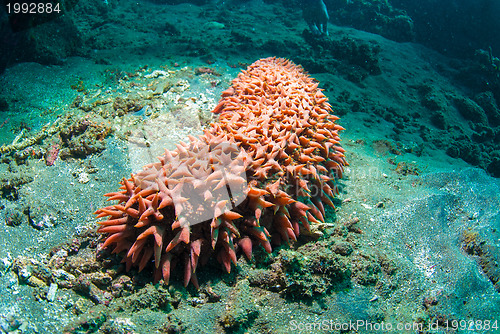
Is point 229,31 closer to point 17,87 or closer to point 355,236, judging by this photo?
point 17,87

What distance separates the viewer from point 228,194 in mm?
2354

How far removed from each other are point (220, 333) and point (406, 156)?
4974 millimetres

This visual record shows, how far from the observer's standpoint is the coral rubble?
7.20 ft

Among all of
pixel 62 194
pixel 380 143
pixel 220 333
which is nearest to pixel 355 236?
pixel 220 333

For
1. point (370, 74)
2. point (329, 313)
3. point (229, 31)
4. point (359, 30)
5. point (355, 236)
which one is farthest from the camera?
point (359, 30)

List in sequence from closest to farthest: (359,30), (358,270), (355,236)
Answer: (358,270), (355,236), (359,30)

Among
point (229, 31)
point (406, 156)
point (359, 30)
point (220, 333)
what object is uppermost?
point (359, 30)

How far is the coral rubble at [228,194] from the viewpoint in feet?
7.20

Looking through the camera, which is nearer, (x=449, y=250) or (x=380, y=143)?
(x=449, y=250)

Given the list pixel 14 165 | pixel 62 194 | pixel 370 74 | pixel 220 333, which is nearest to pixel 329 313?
pixel 220 333

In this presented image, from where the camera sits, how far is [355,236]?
3080mm

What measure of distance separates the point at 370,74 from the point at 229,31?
244 inches

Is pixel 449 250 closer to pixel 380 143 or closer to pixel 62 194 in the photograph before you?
pixel 380 143

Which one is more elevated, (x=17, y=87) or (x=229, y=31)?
(x=229, y=31)
